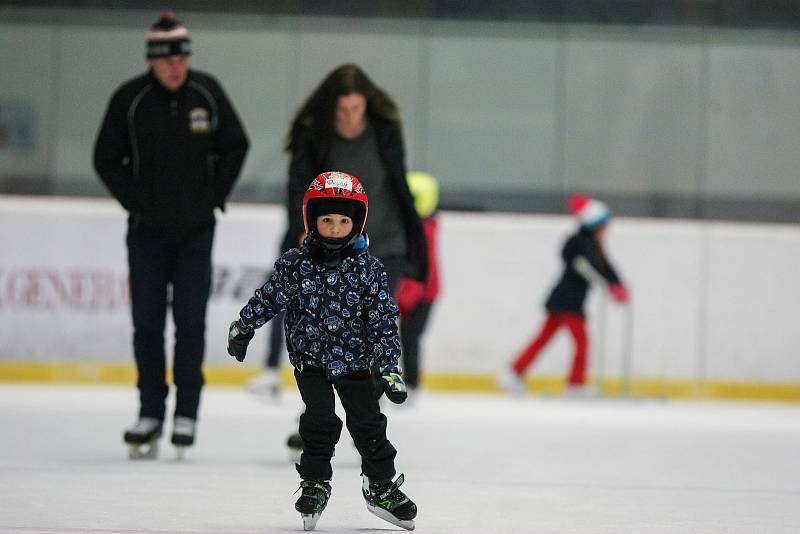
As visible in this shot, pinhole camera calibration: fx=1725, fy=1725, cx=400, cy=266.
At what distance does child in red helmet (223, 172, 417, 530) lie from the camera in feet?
15.2

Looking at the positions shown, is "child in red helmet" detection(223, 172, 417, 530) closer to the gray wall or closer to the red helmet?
the red helmet

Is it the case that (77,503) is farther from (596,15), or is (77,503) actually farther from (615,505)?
(596,15)

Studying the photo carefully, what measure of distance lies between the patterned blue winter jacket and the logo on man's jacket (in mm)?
2140

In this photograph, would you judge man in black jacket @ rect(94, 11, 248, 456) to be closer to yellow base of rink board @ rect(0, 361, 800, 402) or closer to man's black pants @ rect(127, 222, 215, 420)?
man's black pants @ rect(127, 222, 215, 420)

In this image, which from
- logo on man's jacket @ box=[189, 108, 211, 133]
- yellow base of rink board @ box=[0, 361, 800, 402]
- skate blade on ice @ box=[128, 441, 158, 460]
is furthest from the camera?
yellow base of rink board @ box=[0, 361, 800, 402]

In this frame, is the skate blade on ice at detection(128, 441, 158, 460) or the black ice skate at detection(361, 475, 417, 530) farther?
the skate blade on ice at detection(128, 441, 158, 460)

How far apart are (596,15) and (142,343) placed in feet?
23.5

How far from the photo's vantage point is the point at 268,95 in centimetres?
1291

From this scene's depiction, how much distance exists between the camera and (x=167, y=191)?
6684mm

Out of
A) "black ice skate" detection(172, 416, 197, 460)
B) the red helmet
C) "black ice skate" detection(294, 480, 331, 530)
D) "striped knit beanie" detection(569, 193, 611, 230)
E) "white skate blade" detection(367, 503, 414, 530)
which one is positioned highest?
the red helmet

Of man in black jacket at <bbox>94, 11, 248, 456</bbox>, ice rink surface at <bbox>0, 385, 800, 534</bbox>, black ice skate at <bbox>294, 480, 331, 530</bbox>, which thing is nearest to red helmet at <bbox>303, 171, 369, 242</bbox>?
black ice skate at <bbox>294, 480, 331, 530</bbox>

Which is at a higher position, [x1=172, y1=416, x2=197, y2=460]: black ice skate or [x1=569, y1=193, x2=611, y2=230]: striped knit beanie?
[x1=569, y1=193, x2=611, y2=230]: striped knit beanie

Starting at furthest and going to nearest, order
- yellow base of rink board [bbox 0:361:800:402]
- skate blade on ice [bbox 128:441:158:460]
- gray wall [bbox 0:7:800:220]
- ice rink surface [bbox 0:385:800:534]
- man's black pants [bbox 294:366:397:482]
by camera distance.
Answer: gray wall [bbox 0:7:800:220] < yellow base of rink board [bbox 0:361:800:402] < skate blade on ice [bbox 128:441:158:460] < ice rink surface [bbox 0:385:800:534] < man's black pants [bbox 294:366:397:482]

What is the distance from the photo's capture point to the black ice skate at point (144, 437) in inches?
254
